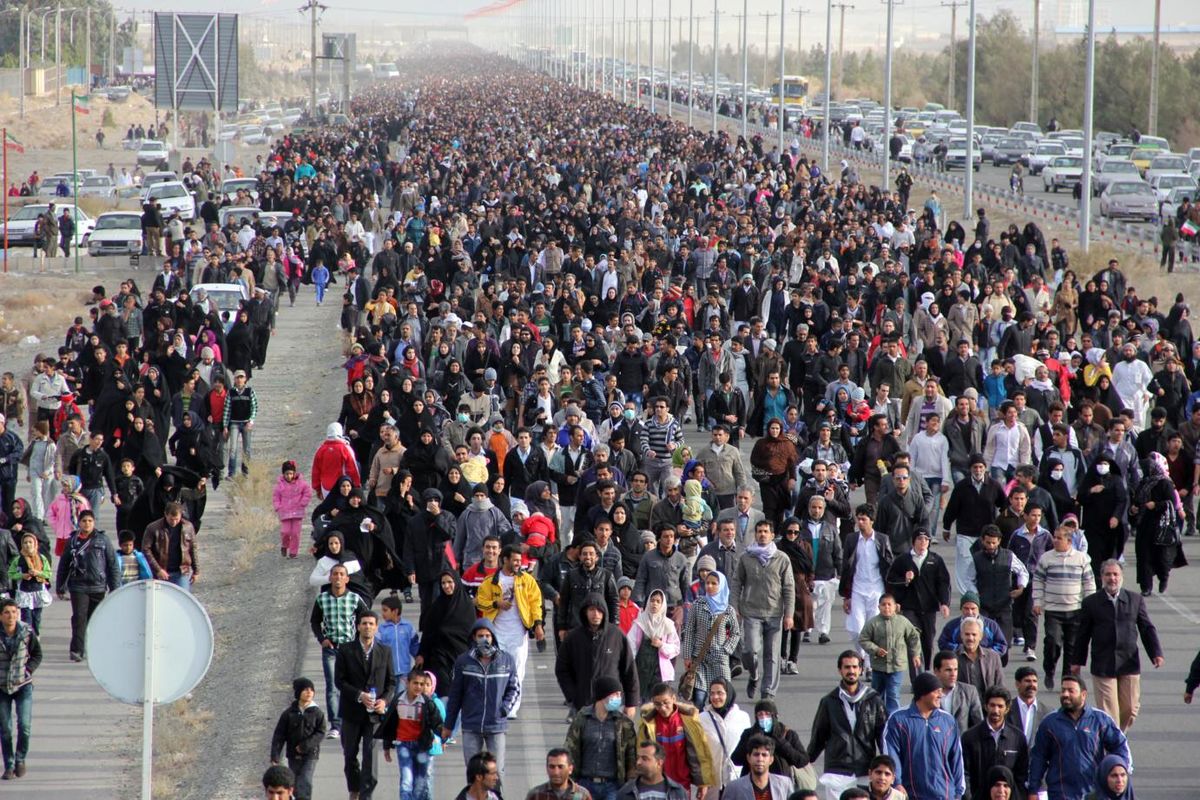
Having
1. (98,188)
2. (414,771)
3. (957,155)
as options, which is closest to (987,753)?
(414,771)

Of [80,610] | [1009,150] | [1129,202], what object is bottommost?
[80,610]

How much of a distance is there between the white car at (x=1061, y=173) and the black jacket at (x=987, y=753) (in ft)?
157

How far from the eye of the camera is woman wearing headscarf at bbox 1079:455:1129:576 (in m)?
14.8

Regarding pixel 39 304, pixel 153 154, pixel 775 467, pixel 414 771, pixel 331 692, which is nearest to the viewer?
pixel 414 771

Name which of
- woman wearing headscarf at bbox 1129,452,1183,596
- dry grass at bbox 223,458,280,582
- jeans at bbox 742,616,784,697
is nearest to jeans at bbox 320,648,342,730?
jeans at bbox 742,616,784,697

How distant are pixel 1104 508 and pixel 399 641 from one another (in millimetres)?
6102

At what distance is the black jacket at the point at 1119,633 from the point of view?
11.5m

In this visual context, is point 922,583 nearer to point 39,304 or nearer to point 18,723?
point 18,723

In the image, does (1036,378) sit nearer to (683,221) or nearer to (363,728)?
(363,728)

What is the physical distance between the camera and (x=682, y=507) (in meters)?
14.1

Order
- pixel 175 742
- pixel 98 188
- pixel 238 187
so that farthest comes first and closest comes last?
1. pixel 98 188
2. pixel 238 187
3. pixel 175 742

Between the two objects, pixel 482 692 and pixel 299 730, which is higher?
pixel 482 692

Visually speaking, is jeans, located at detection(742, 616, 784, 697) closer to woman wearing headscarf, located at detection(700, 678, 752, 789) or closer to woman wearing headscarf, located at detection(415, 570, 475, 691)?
woman wearing headscarf, located at detection(415, 570, 475, 691)

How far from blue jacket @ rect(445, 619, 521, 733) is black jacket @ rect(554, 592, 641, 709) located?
408 mm
